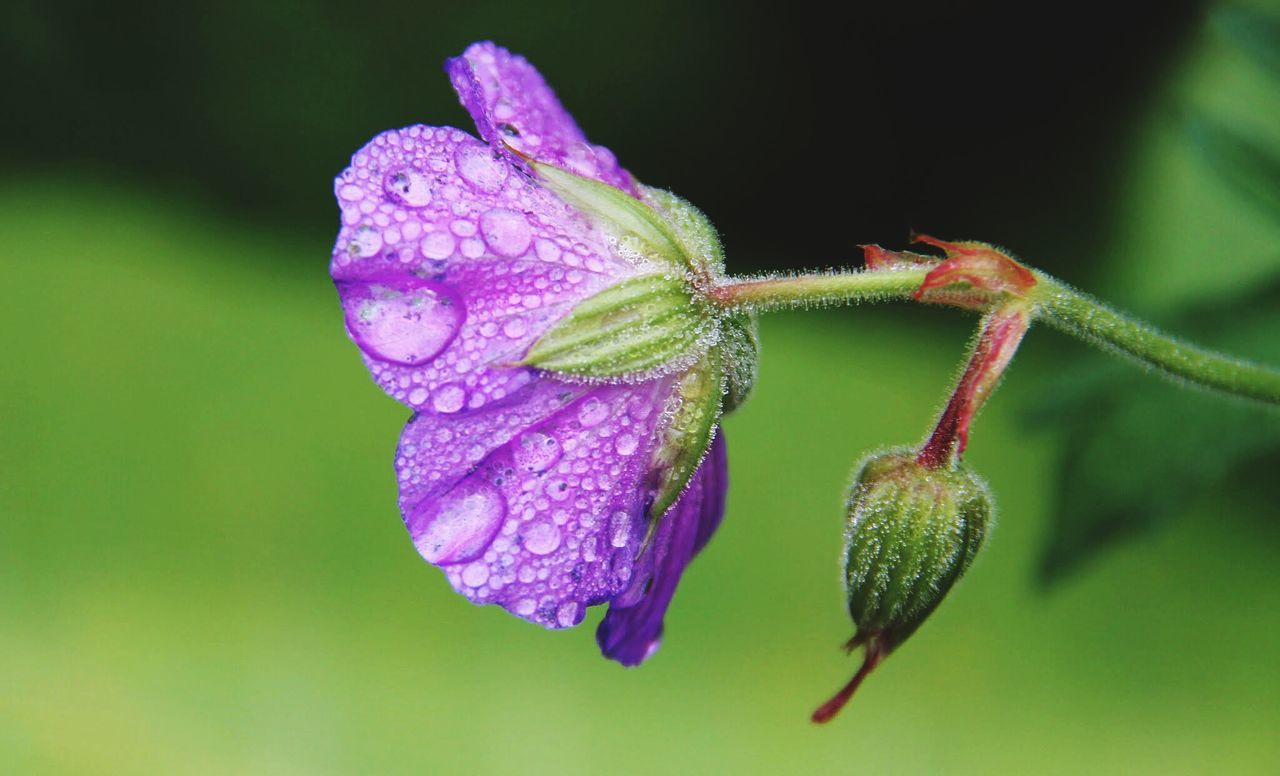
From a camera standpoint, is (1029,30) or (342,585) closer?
(342,585)

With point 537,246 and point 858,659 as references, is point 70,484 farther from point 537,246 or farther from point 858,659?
point 537,246

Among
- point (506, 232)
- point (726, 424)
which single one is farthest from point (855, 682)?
point (726, 424)

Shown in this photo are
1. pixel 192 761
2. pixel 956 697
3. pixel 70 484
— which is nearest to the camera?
pixel 192 761

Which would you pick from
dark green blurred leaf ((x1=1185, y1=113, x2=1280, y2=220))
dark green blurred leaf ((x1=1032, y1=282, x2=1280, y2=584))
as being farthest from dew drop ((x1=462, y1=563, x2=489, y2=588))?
Answer: dark green blurred leaf ((x1=1185, y1=113, x2=1280, y2=220))

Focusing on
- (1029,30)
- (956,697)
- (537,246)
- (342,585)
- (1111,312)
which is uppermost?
(1029,30)

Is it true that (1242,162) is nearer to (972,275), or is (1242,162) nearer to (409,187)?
(972,275)

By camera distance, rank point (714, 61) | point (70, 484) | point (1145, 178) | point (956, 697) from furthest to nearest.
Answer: point (714, 61) → point (1145, 178) → point (70, 484) → point (956, 697)

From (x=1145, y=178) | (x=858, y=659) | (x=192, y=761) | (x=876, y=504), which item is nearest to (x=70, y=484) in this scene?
(x=192, y=761)
